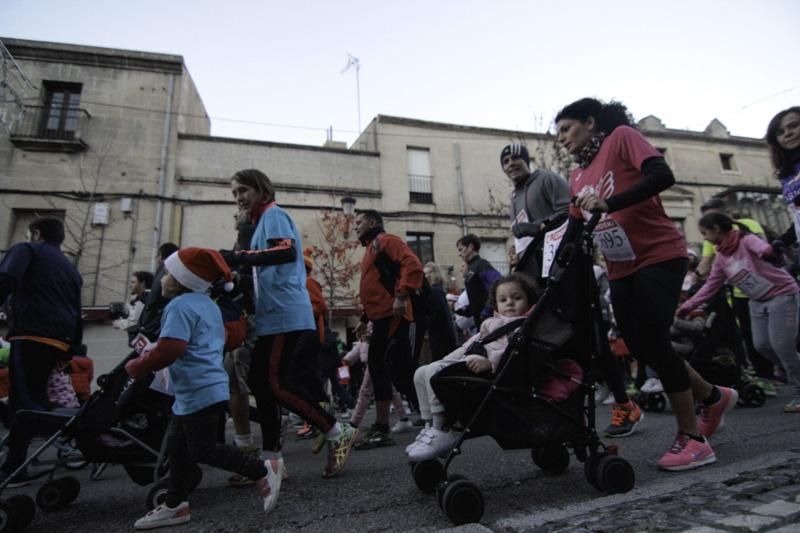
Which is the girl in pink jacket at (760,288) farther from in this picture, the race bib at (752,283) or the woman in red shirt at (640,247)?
the woman in red shirt at (640,247)

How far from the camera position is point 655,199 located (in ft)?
8.40

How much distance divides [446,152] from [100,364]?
13661 millimetres

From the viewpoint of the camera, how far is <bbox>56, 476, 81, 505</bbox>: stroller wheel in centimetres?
262

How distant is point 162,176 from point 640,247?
1493 cm

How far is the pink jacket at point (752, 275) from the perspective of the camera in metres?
3.88

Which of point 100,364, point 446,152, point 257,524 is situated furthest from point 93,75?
point 257,524

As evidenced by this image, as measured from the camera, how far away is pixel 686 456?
7.59 ft

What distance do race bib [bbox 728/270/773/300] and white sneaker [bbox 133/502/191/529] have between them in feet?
14.9

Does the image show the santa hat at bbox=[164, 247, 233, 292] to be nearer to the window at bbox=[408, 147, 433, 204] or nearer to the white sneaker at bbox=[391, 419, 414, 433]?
the white sneaker at bbox=[391, 419, 414, 433]

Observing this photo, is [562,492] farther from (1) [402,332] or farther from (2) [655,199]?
(1) [402,332]

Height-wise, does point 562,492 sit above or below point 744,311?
below

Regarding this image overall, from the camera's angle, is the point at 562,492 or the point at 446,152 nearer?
the point at 562,492

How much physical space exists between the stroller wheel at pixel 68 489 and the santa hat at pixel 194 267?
4.47 ft

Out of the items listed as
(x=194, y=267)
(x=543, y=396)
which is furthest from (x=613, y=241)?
(x=194, y=267)
